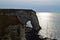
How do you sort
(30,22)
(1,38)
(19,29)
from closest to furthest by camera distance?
(1,38), (19,29), (30,22)

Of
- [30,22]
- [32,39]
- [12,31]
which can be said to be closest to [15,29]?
[12,31]

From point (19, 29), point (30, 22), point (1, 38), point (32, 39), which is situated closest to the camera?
point (1, 38)

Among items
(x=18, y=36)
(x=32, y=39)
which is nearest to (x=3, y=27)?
(x=18, y=36)

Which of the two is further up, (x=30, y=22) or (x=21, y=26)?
(x=21, y=26)

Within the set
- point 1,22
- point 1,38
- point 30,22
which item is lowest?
point 30,22

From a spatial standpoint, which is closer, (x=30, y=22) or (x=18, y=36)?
(x=18, y=36)

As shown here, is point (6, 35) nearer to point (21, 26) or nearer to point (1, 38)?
point (1, 38)

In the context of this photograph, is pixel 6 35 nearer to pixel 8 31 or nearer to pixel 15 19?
pixel 8 31

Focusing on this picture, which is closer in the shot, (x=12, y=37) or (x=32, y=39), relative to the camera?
(x=12, y=37)

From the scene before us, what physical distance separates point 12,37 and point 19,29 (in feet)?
2.39

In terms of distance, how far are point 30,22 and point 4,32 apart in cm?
6743

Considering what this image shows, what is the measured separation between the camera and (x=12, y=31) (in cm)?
901

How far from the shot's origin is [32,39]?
46375 millimetres

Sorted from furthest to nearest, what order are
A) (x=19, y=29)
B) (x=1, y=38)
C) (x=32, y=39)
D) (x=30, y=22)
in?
(x=30, y=22)
(x=32, y=39)
(x=19, y=29)
(x=1, y=38)
